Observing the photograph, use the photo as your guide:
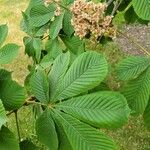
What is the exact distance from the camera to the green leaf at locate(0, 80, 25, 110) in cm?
121

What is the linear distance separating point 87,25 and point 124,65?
8.7 inches

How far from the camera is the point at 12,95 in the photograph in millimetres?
1209

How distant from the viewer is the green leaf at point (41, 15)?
180cm

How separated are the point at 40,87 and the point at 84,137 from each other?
207mm

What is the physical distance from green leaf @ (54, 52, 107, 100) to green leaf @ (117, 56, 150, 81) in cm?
22

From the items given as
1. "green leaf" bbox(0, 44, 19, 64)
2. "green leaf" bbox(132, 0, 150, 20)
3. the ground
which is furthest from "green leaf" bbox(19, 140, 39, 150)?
the ground

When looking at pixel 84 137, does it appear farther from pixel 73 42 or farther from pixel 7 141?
pixel 73 42

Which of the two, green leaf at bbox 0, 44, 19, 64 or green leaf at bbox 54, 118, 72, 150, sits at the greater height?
green leaf at bbox 0, 44, 19, 64

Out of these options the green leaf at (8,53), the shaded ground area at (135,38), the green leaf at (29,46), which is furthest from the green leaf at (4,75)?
the shaded ground area at (135,38)

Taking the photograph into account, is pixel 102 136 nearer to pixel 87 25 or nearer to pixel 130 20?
pixel 87 25

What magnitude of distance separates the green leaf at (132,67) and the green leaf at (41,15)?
1.56ft

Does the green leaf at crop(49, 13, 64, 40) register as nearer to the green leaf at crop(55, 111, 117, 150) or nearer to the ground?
the ground

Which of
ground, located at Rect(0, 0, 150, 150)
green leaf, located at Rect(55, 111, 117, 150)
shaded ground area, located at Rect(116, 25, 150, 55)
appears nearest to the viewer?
green leaf, located at Rect(55, 111, 117, 150)

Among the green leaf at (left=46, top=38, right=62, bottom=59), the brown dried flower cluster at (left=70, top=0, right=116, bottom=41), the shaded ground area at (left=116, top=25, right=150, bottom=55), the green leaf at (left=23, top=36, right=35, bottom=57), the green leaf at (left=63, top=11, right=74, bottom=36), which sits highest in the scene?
the brown dried flower cluster at (left=70, top=0, right=116, bottom=41)
